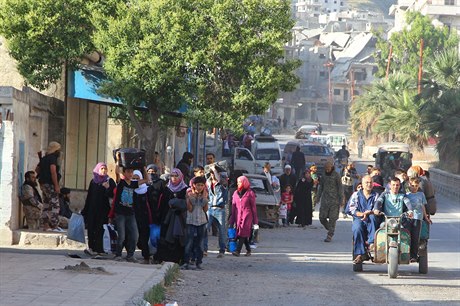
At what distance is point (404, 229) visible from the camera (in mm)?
15977

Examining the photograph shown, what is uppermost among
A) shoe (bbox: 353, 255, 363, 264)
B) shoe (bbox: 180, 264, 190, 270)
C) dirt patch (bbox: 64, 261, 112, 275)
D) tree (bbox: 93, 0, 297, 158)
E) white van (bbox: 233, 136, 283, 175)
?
tree (bbox: 93, 0, 297, 158)

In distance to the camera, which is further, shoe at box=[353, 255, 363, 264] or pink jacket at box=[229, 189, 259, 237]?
pink jacket at box=[229, 189, 259, 237]

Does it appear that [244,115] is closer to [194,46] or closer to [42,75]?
[194,46]

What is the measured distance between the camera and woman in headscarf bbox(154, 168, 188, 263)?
648 inches

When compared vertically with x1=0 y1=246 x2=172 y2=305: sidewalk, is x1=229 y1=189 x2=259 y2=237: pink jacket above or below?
above

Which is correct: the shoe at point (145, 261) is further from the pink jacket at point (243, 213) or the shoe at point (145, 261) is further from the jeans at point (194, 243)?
the pink jacket at point (243, 213)

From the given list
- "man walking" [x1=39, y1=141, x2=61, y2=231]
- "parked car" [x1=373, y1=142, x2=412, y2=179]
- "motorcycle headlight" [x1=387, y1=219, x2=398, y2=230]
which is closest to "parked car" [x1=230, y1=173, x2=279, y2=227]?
"man walking" [x1=39, y1=141, x2=61, y2=231]

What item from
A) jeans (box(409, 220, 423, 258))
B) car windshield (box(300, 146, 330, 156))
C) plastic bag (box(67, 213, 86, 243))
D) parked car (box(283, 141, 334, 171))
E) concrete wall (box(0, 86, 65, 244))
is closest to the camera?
jeans (box(409, 220, 423, 258))

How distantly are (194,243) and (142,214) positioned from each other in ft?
3.13

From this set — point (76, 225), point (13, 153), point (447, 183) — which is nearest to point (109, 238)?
point (76, 225)

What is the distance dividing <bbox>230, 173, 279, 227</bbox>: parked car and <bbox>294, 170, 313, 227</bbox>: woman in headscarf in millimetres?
1030

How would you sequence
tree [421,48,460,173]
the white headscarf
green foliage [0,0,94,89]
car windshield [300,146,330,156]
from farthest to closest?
car windshield [300,146,330,156] < tree [421,48,460,173] < green foliage [0,0,94,89] < the white headscarf

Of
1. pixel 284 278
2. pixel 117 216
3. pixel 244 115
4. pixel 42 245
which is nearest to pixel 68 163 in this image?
pixel 244 115

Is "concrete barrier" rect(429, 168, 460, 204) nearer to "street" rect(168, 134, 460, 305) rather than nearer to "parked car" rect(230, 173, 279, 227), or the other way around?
"parked car" rect(230, 173, 279, 227)
